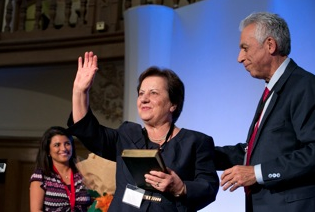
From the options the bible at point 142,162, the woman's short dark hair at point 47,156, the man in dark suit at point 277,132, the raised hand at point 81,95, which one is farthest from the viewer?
the woman's short dark hair at point 47,156

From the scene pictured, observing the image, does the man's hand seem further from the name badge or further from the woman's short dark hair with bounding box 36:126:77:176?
the woman's short dark hair with bounding box 36:126:77:176

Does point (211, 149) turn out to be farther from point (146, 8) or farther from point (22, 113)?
point (22, 113)

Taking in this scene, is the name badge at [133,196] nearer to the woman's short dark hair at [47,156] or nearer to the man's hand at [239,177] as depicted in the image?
the man's hand at [239,177]

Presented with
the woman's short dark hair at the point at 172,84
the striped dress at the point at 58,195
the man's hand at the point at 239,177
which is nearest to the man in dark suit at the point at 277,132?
the man's hand at the point at 239,177

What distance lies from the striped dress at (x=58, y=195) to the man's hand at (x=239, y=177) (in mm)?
1538

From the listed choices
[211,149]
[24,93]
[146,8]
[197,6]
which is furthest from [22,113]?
[211,149]

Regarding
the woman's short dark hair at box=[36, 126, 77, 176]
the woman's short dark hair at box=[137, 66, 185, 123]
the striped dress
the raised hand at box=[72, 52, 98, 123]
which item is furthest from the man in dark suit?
the woman's short dark hair at box=[36, 126, 77, 176]

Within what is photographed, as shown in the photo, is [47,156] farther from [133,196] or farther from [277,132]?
[277,132]

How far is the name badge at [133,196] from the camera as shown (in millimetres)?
1613

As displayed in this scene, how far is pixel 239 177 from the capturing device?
5.20ft

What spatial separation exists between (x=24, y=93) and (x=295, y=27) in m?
4.78

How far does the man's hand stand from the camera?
1.59 meters

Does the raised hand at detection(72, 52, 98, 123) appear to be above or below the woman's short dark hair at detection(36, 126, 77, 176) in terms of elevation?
above

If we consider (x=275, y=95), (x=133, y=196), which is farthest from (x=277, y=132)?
(x=133, y=196)
